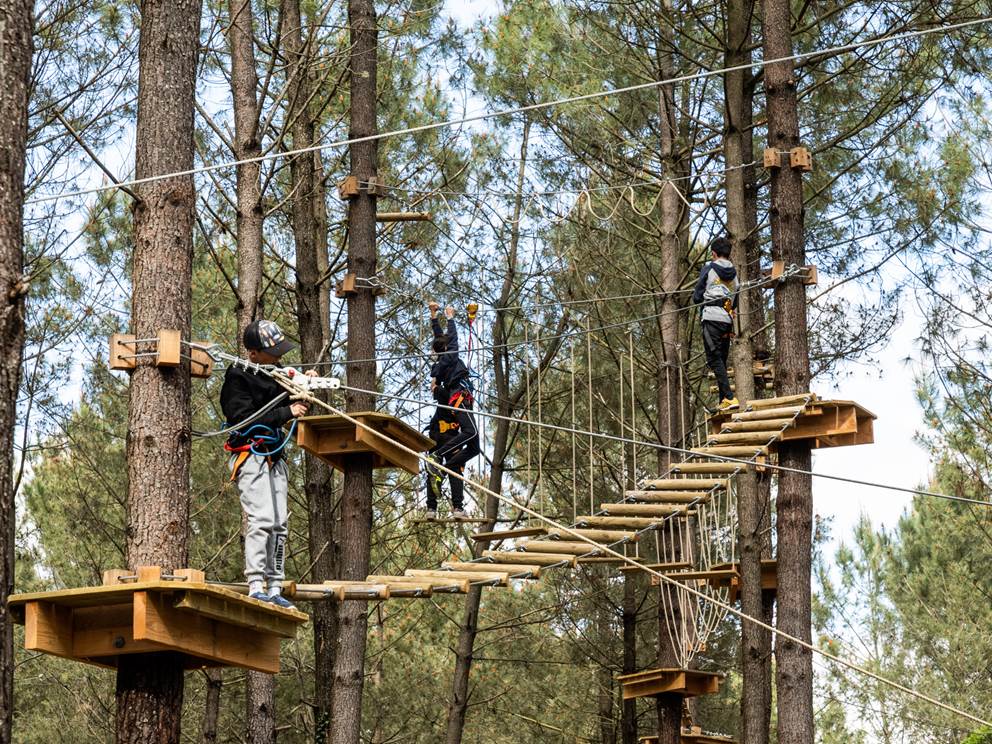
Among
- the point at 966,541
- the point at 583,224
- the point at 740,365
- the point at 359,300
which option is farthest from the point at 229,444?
the point at 966,541

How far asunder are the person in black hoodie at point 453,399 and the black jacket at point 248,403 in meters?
3.43

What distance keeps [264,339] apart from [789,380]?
161 inches

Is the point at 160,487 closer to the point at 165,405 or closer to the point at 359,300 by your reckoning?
the point at 165,405

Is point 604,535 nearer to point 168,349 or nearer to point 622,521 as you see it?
point 622,521

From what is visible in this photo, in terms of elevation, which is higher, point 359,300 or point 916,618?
point 359,300

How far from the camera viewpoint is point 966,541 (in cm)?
1800

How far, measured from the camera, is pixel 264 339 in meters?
5.73

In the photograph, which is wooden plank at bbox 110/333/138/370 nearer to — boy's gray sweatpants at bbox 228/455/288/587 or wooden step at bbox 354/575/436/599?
boy's gray sweatpants at bbox 228/455/288/587

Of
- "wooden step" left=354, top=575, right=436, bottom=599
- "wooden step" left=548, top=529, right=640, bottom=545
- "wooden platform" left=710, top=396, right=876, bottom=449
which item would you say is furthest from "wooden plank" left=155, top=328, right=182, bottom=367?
"wooden platform" left=710, top=396, right=876, bottom=449

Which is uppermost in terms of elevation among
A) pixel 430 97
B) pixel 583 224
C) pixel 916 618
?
pixel 430 97

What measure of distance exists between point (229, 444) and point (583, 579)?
952 cm

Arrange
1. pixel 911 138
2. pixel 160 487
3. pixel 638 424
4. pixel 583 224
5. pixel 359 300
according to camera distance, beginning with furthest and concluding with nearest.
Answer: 1. pixel 638 424
2. pixel 583 224
3. pixel 911 138
4. pixel 359 300
5. pixel 160 487

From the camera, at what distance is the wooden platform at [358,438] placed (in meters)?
7.69

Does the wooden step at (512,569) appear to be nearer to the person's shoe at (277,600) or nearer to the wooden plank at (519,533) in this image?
the wooden plank at (519,533)
